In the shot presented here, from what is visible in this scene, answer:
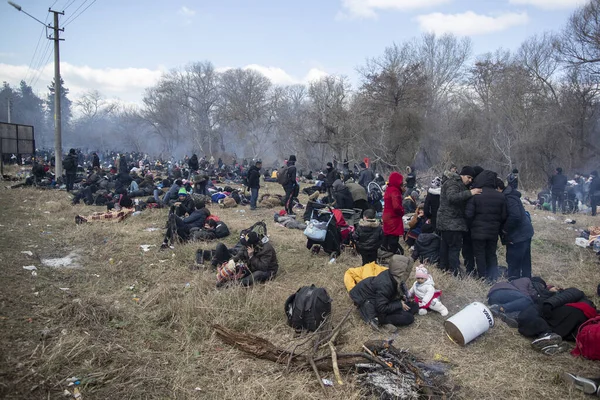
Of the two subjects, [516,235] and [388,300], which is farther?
[516,235]

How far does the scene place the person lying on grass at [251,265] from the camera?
5891 mm

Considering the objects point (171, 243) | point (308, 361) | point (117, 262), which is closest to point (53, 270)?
point (117, 262)

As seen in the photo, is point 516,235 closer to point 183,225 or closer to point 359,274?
point 359,274

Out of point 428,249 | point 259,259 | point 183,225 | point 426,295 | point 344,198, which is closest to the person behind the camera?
point 426,295

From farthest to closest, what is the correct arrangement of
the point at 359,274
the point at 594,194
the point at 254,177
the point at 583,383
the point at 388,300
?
the point at 594,194 < the point at 254,177 < the point at 359,274 < the point at 388,300 < the point at 583,383

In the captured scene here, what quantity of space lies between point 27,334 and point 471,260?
621 centimetres

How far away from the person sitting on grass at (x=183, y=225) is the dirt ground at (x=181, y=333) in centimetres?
47

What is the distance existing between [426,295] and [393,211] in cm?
182

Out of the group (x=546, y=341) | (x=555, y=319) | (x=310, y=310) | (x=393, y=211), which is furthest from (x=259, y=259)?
(x=555, y=319)

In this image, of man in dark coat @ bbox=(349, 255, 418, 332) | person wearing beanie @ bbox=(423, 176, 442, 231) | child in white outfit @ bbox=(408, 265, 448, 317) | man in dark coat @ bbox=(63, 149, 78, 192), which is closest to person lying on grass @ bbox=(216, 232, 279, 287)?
man in dark coat @ bbox=(349, 255, 418, 332)

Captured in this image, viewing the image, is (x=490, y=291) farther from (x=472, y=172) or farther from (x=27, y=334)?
(x=27, y=334)

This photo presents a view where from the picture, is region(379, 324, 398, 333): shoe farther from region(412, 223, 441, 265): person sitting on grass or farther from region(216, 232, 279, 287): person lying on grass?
region(412, 223, 441, 265): person sitting on grass

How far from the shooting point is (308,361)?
155 inches

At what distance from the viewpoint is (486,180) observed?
5.80 m
